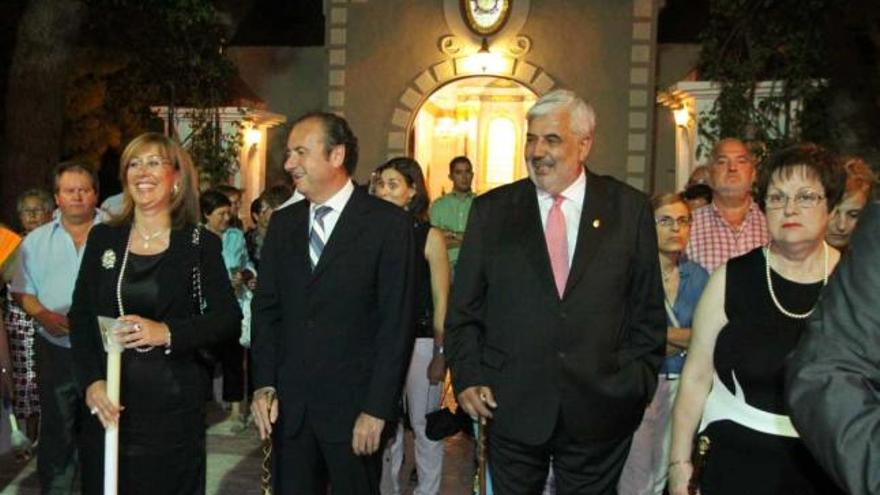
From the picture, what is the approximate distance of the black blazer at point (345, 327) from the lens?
407 centimetres

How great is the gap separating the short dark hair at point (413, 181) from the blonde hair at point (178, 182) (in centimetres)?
192

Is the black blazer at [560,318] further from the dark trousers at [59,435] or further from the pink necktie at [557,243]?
the dark trousers at [59,435]

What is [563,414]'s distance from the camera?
3926mm

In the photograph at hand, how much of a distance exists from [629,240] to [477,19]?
1483 cm

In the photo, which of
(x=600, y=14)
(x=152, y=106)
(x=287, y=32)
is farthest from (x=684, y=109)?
(x=287, y=32)

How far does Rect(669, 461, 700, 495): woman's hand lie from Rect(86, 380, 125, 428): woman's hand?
206cm

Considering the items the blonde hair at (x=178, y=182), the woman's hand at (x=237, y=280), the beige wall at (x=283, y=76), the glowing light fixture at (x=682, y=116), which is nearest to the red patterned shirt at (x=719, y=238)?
the blonde hair at (x=178, y=182)

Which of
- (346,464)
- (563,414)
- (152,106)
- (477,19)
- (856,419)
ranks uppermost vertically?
(477,19)

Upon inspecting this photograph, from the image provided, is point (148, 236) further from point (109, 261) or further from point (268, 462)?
point (268, 462)

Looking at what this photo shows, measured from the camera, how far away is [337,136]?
13.8 feet

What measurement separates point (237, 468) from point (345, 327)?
10.5 ft

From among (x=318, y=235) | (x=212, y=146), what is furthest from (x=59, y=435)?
(x=212, y=146)

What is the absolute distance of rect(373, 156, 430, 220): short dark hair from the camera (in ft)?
20.1

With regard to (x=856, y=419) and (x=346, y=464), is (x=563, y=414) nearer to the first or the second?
(x=346, y=464)
